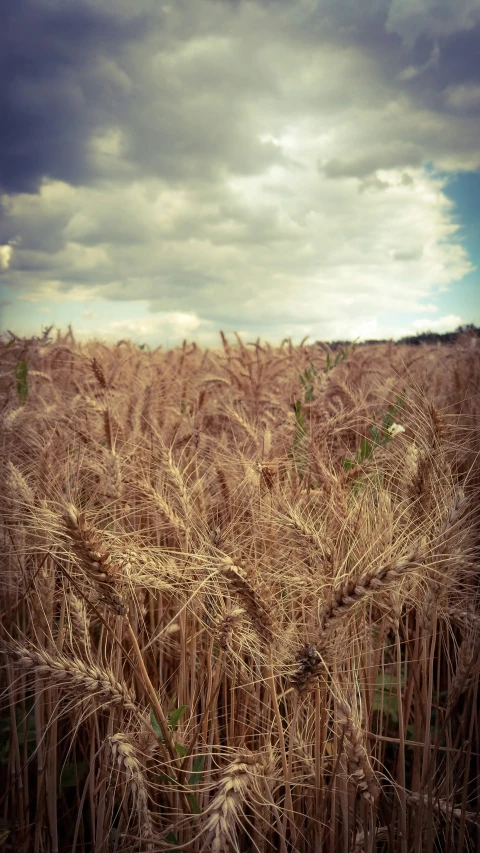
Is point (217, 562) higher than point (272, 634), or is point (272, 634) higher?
point (217, 562)

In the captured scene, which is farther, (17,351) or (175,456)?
(17,351)

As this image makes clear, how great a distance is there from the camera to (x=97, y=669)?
1198 mm

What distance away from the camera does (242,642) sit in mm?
1238

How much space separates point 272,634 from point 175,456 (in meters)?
1.27

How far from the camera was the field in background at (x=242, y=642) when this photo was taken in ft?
A: 3.76

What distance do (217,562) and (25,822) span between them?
126 centimetres

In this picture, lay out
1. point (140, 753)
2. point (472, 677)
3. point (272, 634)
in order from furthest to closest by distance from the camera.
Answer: point (472, 677), point (140, 753), point (272, 634)

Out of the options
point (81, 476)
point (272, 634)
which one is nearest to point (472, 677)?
point (272, 634)

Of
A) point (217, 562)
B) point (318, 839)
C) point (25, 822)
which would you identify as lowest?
point (25, 822)

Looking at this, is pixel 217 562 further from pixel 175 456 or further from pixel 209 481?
pixel 175 456

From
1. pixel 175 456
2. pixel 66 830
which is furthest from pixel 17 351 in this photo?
pixel 66 830

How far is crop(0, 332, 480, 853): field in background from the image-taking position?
115 cm

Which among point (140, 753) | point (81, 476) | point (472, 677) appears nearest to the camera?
point (140, 753)

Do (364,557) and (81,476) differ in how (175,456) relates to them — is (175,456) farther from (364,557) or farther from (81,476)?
(364,557)
